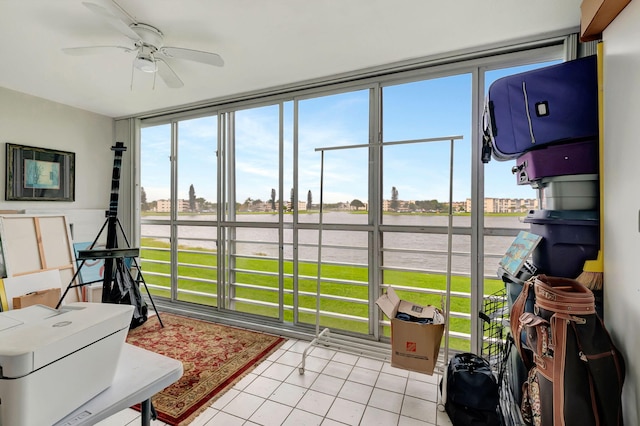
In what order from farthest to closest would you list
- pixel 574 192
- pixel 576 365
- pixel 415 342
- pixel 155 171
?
pixel 155 171 → pixel 415 342 → pixel 574 192 → pixel 576 365

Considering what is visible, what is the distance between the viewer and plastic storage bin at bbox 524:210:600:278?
1.55m

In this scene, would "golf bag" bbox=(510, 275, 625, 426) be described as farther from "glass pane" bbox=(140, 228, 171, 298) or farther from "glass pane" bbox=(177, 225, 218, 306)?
"glass pane" bbox=(140, 228, 171, 298)

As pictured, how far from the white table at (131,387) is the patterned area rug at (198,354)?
1036 mm

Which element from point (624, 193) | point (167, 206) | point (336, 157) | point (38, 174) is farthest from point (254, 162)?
point (624, 193)

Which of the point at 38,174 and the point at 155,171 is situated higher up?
the point at 155,171

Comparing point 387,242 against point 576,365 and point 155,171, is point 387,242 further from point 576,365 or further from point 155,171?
point 155,171

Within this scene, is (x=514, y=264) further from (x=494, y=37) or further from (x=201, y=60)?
(x=201, y=60)

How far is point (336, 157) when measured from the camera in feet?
10.1

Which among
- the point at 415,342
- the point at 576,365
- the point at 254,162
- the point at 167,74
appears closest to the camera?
the point at 576,365

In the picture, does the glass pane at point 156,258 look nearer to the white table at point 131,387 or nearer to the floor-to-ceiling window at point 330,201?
the floor-to-ceiling window at point 330,201

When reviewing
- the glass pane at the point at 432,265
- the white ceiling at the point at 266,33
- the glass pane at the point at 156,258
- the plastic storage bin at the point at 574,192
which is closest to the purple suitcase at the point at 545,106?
the plastic storage bin at the point at 574,192

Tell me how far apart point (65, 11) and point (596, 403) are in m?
3.50

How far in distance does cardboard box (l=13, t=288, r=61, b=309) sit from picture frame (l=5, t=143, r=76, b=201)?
1.20 metres

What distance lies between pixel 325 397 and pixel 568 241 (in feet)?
5.82
